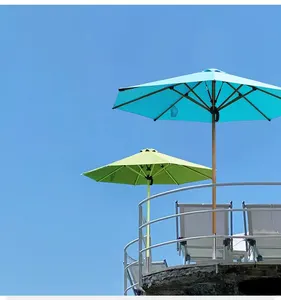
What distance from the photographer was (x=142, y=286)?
9109 millimetres

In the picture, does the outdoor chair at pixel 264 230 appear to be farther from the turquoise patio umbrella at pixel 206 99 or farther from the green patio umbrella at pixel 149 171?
the green patio umbrella at pixel 149 171

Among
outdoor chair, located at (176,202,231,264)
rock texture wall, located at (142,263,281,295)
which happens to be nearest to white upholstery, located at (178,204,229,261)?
outdoor chair, located at (176,202,231,264)

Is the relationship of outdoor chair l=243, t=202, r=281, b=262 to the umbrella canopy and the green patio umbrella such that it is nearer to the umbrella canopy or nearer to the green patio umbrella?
the umbrella canopy

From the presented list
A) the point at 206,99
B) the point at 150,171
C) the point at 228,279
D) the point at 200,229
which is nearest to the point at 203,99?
the point at 206,99

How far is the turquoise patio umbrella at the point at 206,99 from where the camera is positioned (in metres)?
9.38

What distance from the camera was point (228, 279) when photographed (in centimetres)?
834

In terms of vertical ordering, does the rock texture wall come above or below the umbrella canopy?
below

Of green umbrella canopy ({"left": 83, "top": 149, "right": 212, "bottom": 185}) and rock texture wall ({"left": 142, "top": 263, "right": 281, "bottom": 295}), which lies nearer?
rock texture wall ({"left": 142, "top": 263, "right": 281, "bottom": 295})

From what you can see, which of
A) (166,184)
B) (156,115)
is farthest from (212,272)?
(166,184)

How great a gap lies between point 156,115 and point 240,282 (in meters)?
3.86

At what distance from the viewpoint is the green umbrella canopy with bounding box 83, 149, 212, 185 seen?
12.2 metres

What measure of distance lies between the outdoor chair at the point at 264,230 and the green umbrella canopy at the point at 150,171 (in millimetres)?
3360

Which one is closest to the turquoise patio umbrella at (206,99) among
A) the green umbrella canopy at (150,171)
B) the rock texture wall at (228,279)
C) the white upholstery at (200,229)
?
the white upholstery at (200,229)

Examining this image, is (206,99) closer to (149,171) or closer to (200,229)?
(200,229)
